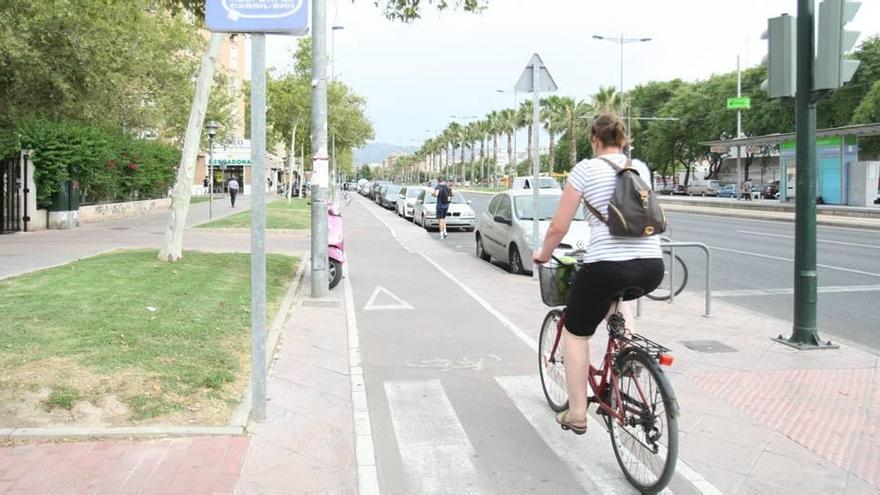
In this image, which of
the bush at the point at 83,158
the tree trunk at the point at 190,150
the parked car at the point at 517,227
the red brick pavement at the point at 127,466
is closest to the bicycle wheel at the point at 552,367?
the red brick pavement at the point at 127,466

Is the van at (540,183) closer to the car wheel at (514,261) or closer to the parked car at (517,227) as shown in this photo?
the parked car at (517,227)

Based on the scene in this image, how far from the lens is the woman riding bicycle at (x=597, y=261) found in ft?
13.4

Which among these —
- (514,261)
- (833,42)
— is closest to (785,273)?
(514,261)

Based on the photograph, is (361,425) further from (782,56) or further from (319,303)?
(782,56)

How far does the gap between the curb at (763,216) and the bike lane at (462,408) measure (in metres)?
18.2

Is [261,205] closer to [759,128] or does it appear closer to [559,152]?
[759,128]

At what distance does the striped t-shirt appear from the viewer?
4.08m

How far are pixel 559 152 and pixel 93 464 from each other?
10477 centimetres

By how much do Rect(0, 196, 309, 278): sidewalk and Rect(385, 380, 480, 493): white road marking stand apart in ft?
25.2

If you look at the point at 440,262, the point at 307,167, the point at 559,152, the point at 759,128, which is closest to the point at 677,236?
the point at 440,262

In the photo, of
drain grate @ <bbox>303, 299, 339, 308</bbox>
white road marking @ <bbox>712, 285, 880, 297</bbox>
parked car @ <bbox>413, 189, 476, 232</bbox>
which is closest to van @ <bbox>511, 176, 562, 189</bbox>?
parked car @ <bbox>413, 189, 476, 232</bbox>

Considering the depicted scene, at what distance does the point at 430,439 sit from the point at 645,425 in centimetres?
145

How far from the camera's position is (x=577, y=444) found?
4.80 m

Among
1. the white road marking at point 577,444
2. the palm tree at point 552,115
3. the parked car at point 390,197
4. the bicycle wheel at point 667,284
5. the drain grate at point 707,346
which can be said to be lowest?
the white road marking at point 577,444
